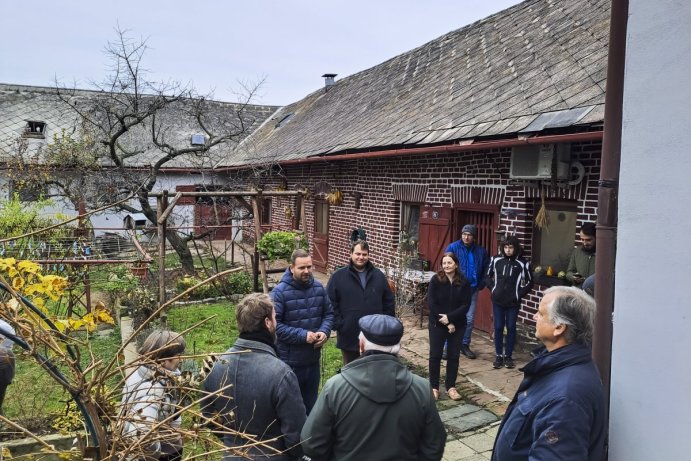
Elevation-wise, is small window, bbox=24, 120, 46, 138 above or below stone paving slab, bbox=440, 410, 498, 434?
above

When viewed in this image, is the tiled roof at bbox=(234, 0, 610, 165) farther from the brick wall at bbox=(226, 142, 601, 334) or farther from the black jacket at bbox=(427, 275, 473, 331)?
the black jacket at bbox=(427, 275, 473, 331)

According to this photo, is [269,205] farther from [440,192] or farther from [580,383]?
[580,383]

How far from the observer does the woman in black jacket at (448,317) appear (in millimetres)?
4887

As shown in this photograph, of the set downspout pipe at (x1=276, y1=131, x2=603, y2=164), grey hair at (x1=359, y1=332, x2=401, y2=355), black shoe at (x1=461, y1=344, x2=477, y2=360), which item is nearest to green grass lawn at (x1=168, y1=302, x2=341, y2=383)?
black shoe at (x1=461, y1=344, x2=477, y2=360)

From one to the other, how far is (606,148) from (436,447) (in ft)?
5.25

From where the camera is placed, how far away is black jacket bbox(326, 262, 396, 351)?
15.2ft

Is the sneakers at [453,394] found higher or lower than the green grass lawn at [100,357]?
higher

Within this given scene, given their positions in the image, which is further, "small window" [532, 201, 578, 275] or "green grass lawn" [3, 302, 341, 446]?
"small window" [532, 201, 578, 275]

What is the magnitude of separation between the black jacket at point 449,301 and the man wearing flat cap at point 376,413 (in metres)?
2.64

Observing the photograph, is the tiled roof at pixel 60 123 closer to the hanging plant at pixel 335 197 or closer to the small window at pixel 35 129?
the small window at pixel 35 129

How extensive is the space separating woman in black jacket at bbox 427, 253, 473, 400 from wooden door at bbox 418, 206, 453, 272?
9.28ft

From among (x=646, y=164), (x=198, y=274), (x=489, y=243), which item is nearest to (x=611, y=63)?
(x=646, y=164)

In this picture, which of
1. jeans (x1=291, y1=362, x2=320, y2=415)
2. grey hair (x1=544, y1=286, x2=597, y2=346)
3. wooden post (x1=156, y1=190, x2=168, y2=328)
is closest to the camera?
grey hair (x1=544, y1=286, x2=597, y2=346)

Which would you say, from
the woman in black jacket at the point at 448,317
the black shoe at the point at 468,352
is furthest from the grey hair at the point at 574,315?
the black shoe at the point at 468,352
